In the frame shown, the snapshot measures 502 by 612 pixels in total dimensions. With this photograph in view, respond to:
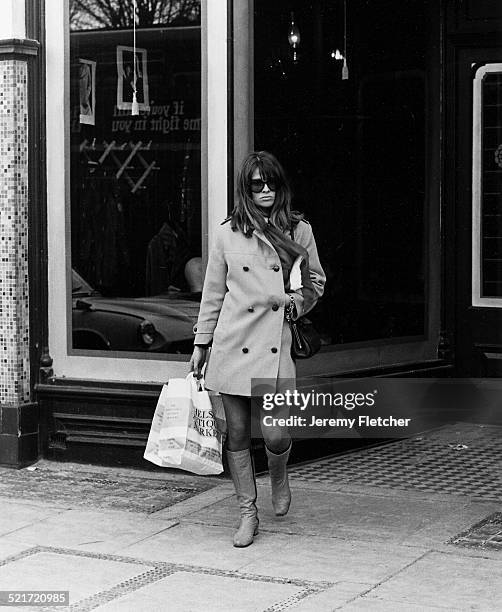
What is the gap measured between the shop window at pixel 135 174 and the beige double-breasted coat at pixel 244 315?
5.16 ft

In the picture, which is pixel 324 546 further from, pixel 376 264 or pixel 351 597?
pixel 376 264

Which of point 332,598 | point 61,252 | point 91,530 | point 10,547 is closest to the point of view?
point 332,598

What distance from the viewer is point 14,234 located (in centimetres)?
846

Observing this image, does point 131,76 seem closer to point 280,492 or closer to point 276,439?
point 276,439

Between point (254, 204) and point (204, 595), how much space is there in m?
2.06

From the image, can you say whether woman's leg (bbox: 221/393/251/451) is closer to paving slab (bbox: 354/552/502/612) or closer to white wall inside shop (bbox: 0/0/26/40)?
paving slab (bbox: 354/552/502/612)

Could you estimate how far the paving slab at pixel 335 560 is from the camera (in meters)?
5.87

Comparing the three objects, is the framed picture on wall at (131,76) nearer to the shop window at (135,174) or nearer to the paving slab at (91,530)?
the shop window at (135,174)

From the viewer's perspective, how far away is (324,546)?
6406mm

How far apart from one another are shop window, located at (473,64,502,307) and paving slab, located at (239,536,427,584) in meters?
3.94

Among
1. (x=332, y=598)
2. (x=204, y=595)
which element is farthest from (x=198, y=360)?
(x=332, y=598)

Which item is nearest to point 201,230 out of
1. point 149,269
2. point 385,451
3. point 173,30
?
point 149,269

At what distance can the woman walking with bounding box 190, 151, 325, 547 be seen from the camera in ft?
21.2

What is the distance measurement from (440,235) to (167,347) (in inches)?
109
